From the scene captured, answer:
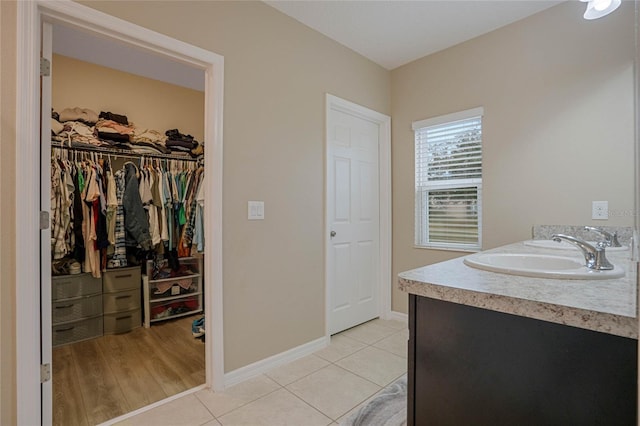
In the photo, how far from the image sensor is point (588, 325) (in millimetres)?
617

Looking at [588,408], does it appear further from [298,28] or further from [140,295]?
[140,295]

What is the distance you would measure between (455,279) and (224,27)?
6.68ft

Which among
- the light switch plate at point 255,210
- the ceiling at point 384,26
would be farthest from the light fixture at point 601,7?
the light switch plate at point 255,210

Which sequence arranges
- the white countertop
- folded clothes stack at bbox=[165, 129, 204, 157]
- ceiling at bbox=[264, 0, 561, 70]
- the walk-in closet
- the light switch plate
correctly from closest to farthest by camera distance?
the white countertop, the light switch plate, ceiling at bbox=[264, 0, 561, 70], the walk-in closet, folded clothes stack at bbox=[165, 129, 204, 157]

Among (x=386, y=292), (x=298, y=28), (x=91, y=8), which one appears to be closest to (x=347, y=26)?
(x=298, y=28)

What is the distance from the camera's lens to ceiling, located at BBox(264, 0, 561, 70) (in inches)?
86.2

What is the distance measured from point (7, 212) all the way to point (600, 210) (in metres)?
3.31

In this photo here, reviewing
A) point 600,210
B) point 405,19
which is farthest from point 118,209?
point 600,210

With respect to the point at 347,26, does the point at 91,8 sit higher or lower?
lower

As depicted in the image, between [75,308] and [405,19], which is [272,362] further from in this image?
[405,19]

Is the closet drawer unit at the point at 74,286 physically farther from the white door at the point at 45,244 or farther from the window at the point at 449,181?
the window at the point at 449,181

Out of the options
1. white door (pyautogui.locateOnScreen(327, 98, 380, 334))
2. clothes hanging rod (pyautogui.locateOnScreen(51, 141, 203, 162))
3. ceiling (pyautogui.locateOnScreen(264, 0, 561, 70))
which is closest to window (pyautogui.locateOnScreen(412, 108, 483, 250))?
white door (pyautogui.locateOnScreen(327, 98, 380, 334))

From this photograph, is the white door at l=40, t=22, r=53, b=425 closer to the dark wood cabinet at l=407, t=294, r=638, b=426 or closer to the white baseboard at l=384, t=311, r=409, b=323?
the dark wood cabinet at l=407, t=294, r=638, b=426

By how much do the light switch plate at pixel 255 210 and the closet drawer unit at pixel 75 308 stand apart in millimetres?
1836
